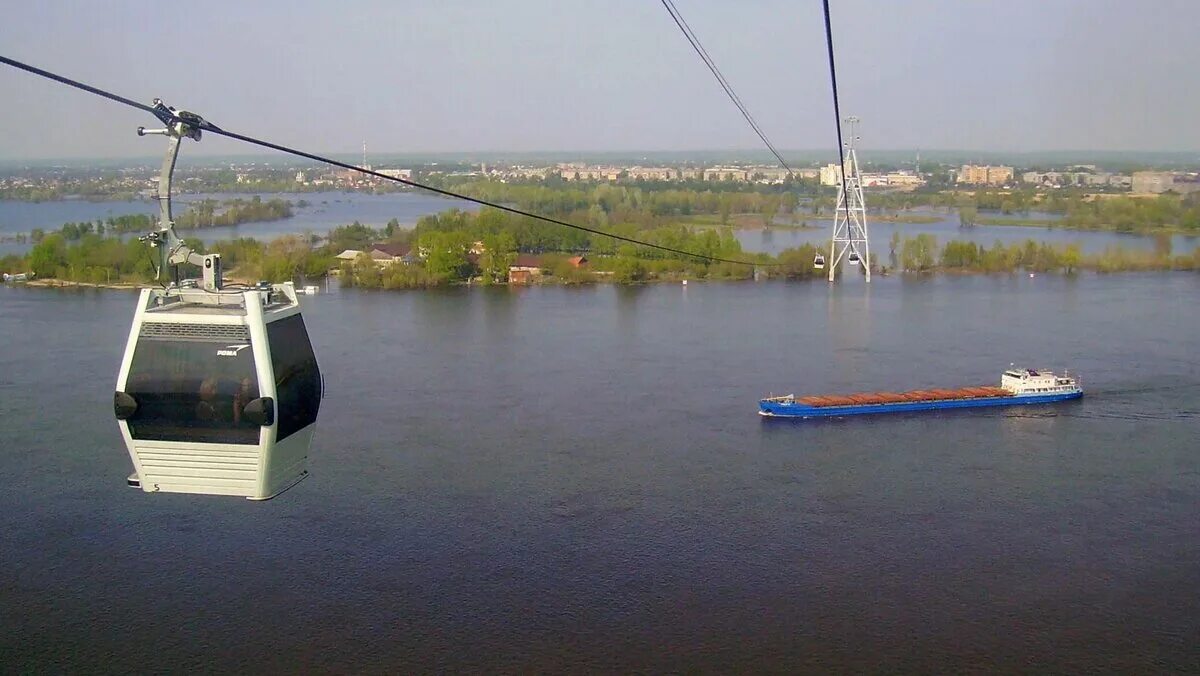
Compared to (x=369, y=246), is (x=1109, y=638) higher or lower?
lower

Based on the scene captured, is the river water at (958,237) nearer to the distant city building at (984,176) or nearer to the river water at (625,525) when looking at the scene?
the river water at (625,525)

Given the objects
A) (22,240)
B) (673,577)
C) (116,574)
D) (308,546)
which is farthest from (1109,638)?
(22,240)

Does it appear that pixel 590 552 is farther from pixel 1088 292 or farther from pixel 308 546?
pixel 1088 292

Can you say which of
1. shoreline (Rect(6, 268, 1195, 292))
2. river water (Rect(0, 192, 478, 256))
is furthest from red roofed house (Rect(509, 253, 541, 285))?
river water (Rect(0, 192, 478, 256))

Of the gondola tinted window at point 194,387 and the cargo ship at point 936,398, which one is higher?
the gondola tinted window at point 194,387

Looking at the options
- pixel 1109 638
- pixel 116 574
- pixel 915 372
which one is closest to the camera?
pixel 1109 638

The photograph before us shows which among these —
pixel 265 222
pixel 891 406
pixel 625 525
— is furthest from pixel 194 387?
pixel 265 222

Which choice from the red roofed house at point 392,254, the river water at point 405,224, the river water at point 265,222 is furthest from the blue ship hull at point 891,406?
the river water at point 265,222
